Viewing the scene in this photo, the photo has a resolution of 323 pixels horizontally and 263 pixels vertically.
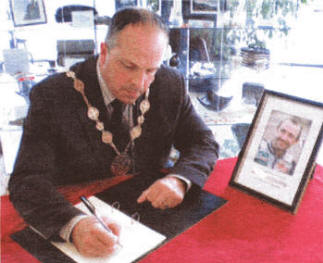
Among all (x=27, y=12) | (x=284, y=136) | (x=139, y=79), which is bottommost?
(x=284, y=136)

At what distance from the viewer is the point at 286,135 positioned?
46.8 inches

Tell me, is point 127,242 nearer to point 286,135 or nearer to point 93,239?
point 93,239

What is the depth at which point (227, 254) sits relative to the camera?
94 centimetres

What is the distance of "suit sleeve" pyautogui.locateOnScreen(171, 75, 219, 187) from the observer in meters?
1.29

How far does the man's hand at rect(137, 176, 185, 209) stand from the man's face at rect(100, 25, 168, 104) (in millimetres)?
398

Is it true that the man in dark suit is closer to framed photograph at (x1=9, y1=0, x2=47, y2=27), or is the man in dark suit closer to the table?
the table

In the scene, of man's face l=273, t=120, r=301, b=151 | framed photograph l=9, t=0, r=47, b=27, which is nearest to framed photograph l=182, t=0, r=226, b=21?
framed photograph l=9, t=0, r=47, b=27

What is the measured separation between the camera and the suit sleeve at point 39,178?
3.33 feet

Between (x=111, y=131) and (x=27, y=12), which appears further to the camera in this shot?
(x=27, y=12)

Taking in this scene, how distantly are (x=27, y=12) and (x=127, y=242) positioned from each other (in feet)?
8.33

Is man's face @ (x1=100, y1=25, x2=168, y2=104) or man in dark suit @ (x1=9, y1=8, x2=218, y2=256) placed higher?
man's face @ (x1=100, y1=25, x2=168, y2=104)

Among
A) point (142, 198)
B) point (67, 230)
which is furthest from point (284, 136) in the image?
point (67, 230)

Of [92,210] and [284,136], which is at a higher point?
[284,136]

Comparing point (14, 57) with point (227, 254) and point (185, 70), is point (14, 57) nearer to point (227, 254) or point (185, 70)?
point (185, 70)
